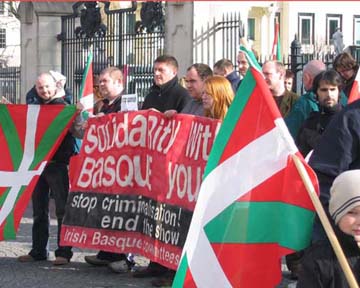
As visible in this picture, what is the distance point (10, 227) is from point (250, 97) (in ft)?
15.1

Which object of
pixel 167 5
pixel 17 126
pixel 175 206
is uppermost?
pixel 167 5

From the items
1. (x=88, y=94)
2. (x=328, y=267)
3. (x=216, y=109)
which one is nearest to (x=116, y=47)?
(x=88, y=94)

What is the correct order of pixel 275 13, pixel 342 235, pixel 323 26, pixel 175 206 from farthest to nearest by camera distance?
pixel 323 26, pixel 275 13, pixel 175 206, pixel 342 235

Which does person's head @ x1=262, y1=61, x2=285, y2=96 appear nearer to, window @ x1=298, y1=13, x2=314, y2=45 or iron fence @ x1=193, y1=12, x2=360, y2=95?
iron fence @ x1=193, y1=12, x2=360, y2=95

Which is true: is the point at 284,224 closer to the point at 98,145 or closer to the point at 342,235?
the point at 342,235

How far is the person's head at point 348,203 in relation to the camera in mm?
3506

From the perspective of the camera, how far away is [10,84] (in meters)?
21.7

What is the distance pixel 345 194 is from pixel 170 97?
448 centimetres

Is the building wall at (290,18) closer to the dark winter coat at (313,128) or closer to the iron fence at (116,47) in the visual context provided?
the iron fence at (116,47)

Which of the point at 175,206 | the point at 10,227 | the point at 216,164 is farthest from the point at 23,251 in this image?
the point at 216,164

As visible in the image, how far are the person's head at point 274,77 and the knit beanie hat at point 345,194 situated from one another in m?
4.37

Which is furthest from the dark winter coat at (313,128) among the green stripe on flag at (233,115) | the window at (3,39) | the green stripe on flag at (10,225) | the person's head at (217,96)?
the window at (3,39)

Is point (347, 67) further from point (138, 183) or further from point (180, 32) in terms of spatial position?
point (180, 32)

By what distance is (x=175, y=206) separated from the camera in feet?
23.9
